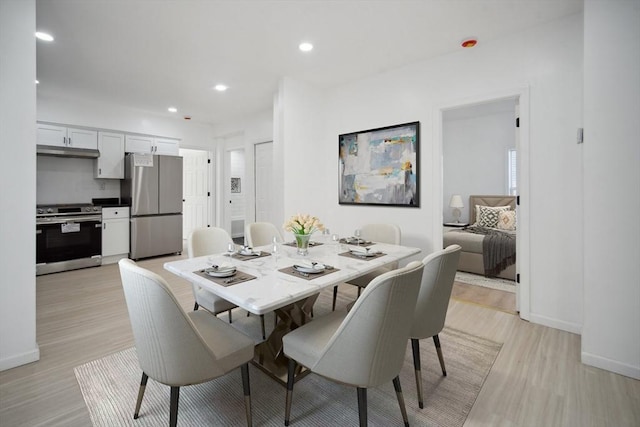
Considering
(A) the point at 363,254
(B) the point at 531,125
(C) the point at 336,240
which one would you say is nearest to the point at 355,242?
(C) the point at 336,240

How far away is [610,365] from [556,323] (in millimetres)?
648

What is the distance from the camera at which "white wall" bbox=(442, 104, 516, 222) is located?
5.86 meters

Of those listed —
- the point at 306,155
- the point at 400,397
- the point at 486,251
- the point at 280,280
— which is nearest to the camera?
the point at 400,397

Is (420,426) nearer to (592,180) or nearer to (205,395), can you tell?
(205,395)

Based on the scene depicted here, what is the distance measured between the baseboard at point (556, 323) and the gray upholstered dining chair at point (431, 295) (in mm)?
1632

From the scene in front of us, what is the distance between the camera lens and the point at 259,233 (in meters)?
3.11

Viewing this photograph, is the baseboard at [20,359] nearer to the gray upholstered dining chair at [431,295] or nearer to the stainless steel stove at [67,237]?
the gray upholstered dining chair at [431,295]

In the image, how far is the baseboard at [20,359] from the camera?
1996 mm

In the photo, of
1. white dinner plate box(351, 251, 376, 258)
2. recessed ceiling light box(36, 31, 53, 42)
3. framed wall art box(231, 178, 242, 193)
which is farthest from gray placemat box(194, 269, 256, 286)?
framed wall art box(231, 178, 242, 193)

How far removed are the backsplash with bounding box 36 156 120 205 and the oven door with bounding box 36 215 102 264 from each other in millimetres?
734

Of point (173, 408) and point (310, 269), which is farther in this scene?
point (310, 269)

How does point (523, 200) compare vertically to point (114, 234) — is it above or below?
above

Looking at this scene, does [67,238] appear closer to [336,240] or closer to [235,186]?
[235,186]

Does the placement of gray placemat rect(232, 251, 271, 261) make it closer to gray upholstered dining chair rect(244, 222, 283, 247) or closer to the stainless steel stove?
gray upholstered dining chair rect(244, 222, 283, 247)
